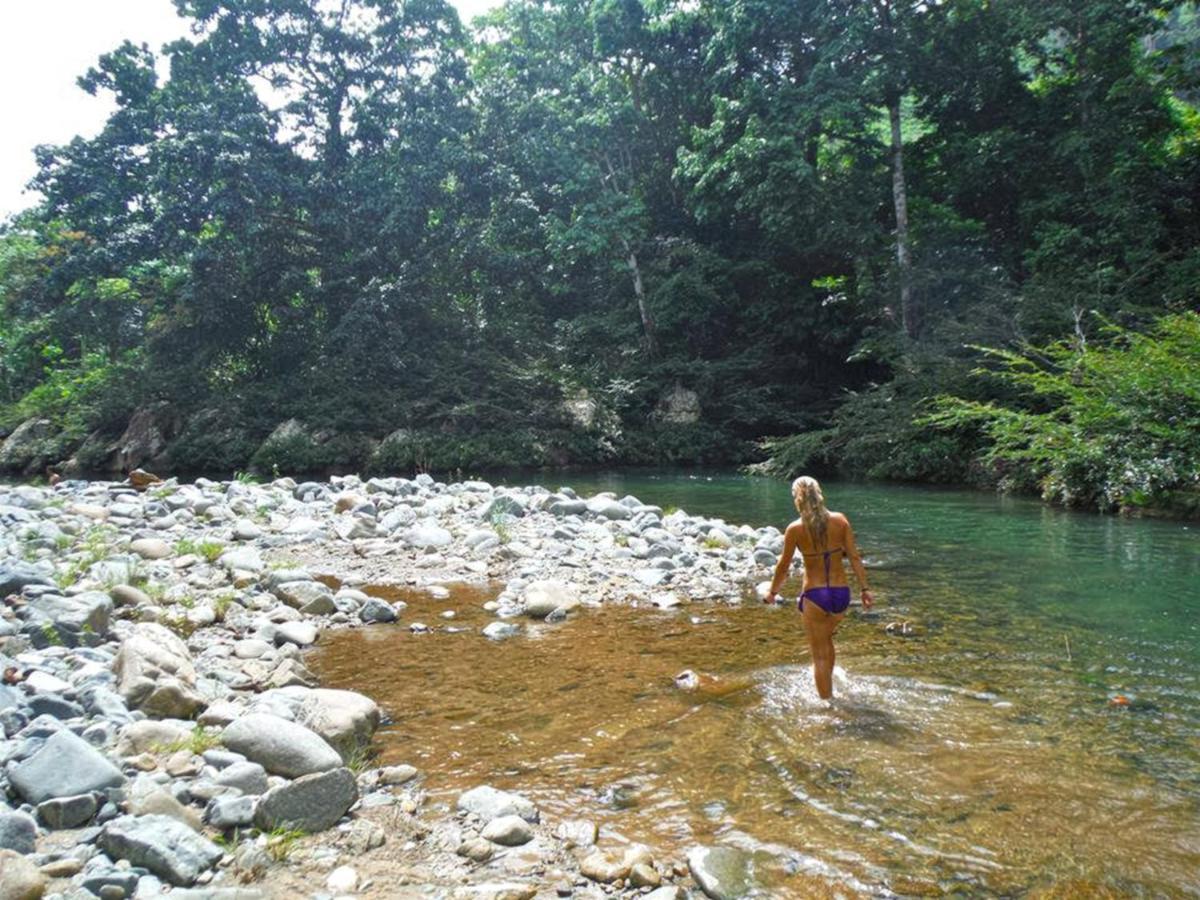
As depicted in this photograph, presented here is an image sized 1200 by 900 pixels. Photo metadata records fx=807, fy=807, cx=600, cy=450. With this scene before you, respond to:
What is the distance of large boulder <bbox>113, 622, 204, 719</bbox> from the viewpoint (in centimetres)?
406

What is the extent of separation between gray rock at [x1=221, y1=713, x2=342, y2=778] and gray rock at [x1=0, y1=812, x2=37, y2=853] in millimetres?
913

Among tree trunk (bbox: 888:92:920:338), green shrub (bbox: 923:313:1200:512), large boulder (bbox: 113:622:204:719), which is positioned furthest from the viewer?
tree trunk (bbox: 888:92:920:338)

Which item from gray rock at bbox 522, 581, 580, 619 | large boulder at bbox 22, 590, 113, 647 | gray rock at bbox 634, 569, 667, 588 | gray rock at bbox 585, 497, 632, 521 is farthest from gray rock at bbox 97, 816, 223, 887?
gray rock at bbox 585, 497, 632, 521

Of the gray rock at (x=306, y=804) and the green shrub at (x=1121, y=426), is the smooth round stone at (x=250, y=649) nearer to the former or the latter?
the gray rock at (x=306, y=804)

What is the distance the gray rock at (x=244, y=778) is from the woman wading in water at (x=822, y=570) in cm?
287

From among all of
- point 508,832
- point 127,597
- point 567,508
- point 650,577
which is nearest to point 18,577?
point 127,597

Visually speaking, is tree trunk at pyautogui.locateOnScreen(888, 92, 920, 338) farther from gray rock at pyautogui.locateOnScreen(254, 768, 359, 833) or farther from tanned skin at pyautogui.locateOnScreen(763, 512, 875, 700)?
gray rock at pyautogui.locateOnScreen(254, 768, 359, 833)

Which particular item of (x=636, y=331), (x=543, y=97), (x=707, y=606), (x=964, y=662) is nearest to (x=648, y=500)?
(x=707, y=606)

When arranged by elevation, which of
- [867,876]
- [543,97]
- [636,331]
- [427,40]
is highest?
[427,40]

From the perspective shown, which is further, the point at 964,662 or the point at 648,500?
the point at 648,500

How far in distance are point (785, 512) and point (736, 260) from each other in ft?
46.9

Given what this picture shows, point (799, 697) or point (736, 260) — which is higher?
point (736, 260)

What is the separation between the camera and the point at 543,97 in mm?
25703

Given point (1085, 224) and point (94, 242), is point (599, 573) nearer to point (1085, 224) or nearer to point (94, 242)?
point (1085, 224)
